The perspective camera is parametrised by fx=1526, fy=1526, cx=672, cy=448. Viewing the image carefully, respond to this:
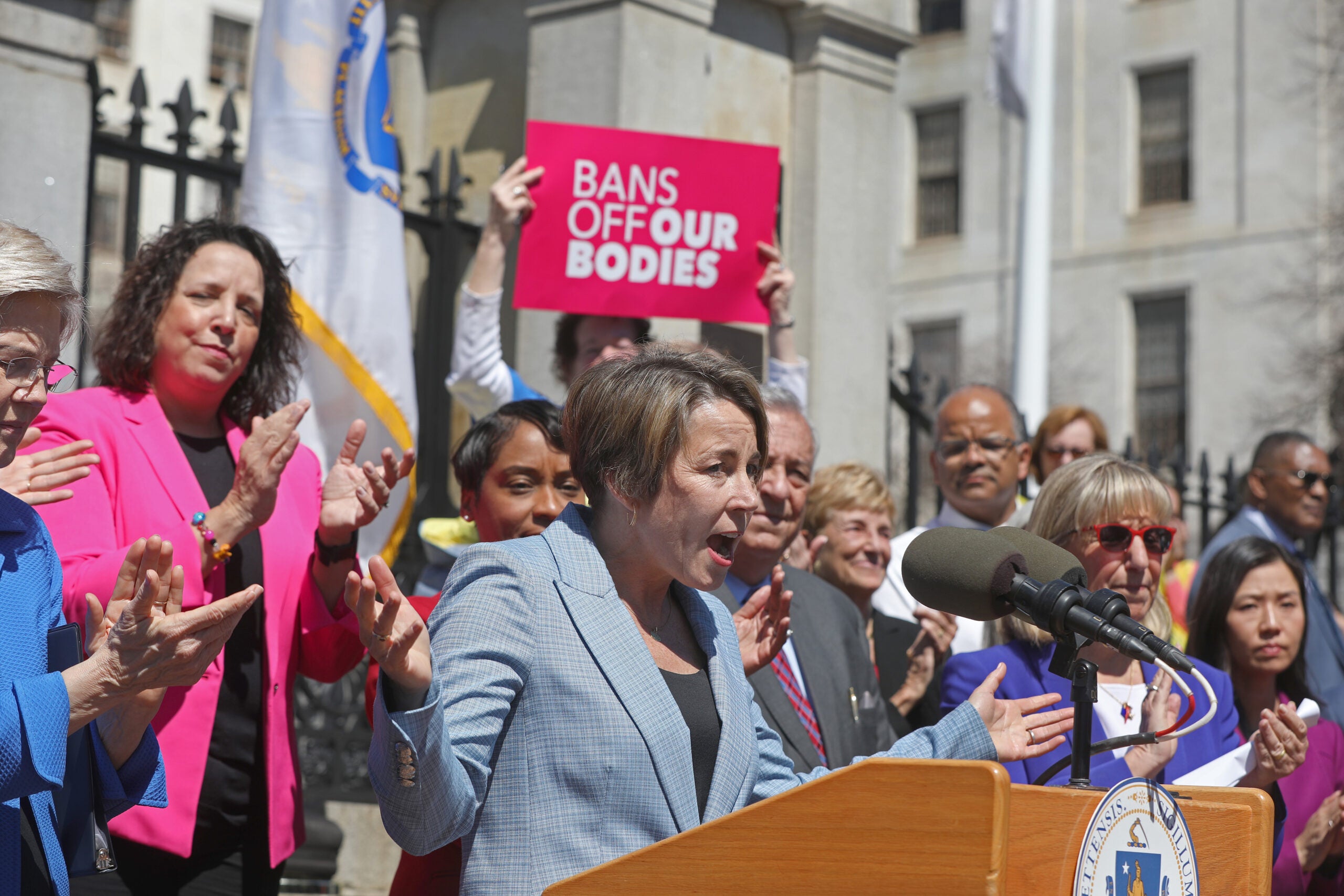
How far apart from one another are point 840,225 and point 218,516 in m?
4.33

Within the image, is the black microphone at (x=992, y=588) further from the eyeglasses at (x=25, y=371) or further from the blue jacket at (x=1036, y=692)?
the eyeglasses at (x=25, y=371)

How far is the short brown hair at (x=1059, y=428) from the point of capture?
7047 millimetres

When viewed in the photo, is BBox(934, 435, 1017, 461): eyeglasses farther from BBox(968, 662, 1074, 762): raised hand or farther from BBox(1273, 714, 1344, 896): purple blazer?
BBox(968, 662, 1074, 762): raised hand

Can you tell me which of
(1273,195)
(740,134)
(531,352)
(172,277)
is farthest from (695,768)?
(1273,195)

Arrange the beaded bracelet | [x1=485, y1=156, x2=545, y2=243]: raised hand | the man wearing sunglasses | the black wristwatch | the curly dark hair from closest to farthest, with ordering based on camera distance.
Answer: the beaded bracelet
the black wristwatch
the curly dark hair
[x1=485, y1=156, x2=545, y2=243]: raised hand
the man wearing sunglasses

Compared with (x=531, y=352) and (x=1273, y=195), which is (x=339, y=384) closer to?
(x=531, y=352)

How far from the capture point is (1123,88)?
30.8m

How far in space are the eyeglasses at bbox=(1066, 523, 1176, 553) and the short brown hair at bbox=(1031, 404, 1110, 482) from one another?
2960 mm

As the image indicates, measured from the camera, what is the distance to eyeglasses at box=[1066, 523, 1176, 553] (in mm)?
4086

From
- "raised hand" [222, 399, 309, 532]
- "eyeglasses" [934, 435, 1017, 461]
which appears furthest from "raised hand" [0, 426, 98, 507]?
"eyeglasses" [934, 435, 1017, 461]

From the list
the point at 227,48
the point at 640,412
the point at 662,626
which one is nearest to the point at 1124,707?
the point at 662,626

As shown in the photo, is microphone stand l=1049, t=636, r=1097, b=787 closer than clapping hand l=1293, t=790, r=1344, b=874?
Yes

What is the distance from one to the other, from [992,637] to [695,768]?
6.60 ft

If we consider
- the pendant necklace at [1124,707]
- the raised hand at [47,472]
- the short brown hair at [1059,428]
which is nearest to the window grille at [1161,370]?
the short brown hair at [1059,428]
